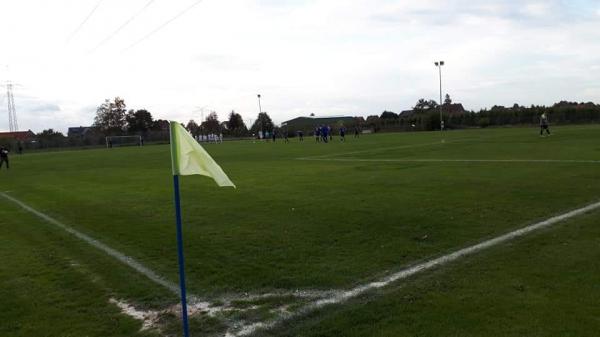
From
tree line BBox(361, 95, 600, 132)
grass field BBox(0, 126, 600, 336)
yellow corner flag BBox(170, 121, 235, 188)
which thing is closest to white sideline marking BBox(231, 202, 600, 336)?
grass field BBox(0, 126, 600, 336)

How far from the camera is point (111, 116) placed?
117812mm

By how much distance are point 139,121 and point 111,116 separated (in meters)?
6.42

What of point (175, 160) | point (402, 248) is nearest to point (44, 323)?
point (175, 160)

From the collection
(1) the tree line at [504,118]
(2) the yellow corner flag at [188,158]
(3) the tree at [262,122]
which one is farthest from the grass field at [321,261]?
(3) the tree at [262,122]

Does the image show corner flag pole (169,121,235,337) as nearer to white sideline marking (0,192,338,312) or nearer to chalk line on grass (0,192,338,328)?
chalk line on grass (0,192,338,328)

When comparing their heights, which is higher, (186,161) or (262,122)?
(262,122)

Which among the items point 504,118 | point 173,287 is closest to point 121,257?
point 173,287

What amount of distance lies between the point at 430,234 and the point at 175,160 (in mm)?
4620

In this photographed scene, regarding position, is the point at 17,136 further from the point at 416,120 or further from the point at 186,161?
the point at 186,161

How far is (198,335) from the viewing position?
4.35 metres

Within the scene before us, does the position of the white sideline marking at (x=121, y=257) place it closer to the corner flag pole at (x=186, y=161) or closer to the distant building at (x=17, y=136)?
the corner flag pole at (x=186, y=161)

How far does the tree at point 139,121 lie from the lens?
11975cm

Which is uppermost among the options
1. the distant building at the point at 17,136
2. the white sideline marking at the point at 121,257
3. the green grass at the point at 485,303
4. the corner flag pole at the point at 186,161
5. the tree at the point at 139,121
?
the tree at the point at 139,121

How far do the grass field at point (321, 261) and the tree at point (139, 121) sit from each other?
368ft
